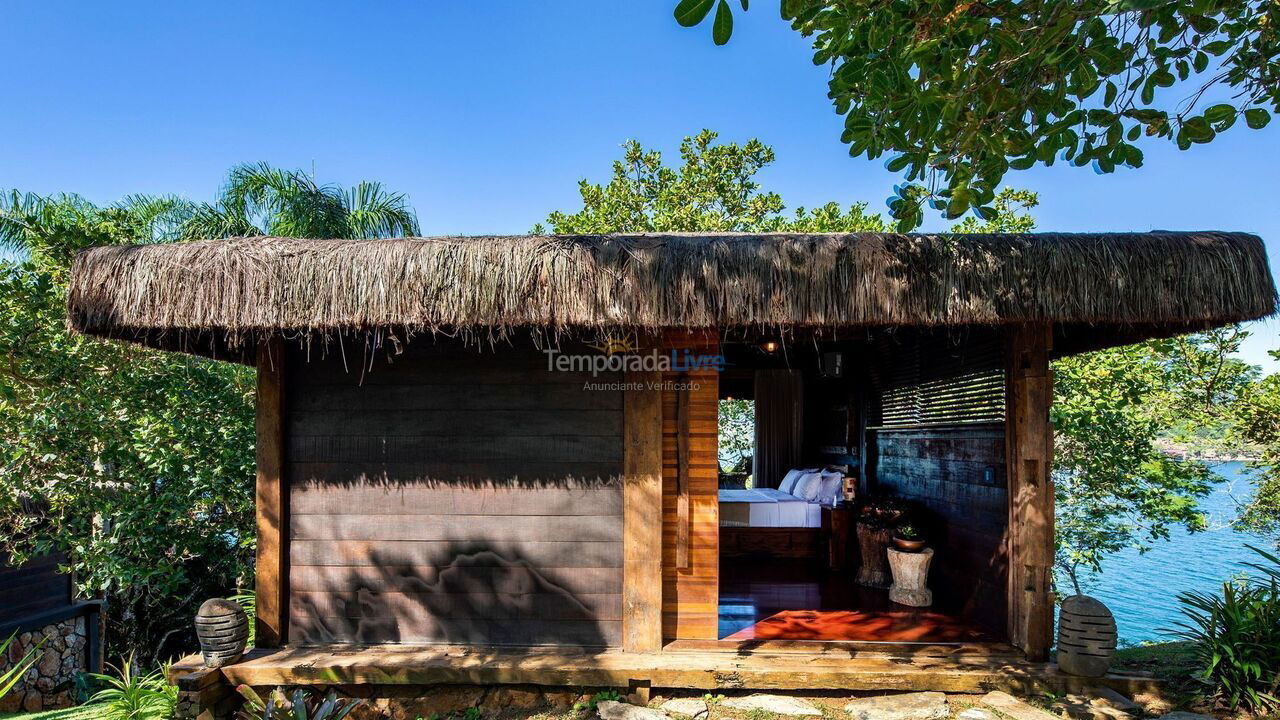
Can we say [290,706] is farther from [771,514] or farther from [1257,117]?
[1257,117]

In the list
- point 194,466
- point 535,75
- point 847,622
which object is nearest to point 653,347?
point 847,622

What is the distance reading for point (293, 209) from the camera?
9.01 m

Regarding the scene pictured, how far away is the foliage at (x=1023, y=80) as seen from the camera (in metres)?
2.31

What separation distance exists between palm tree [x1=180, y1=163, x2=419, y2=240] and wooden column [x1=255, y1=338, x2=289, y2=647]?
5576 mm

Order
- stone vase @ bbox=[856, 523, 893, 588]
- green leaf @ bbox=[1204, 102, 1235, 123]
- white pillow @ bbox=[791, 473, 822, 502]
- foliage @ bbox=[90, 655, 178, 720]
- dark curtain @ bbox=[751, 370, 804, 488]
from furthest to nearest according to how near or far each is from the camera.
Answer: dark curtain @ bbox=[751, 370, 804, 488]
white pillow @ bbox=[791, 473, 822, 502]
stone vase @ bbox=[856, 523, 893, 588]
foliage @ bbox=[90, 655, 178, 720]
green leaf @ bbox=[1204, 102, 1235, 123]

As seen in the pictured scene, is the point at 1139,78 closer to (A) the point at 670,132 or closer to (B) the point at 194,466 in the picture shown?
(B) the point at 194,466

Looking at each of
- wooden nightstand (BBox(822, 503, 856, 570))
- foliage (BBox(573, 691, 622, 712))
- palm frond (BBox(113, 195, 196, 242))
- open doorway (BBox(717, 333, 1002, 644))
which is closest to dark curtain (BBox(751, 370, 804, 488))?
open doorway (BBox(717, 333, 1002, 644))

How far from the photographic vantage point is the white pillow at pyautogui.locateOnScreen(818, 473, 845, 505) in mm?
5852

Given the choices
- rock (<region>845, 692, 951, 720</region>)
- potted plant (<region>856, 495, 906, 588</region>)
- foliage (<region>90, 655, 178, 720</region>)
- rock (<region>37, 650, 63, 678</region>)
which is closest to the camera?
rock (<region>845, 692, 951, 720</region>)

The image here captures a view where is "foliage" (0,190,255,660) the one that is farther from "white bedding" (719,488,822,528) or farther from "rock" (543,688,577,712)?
"white bedding" (719,488,822,528)

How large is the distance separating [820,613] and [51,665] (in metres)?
7.39

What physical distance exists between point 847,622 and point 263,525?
3.33 meters

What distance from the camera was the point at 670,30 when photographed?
1938mm

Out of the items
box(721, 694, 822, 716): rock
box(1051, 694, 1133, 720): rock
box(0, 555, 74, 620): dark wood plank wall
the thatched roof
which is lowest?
box(0, 555, 74, 620): dark wood plank wall
